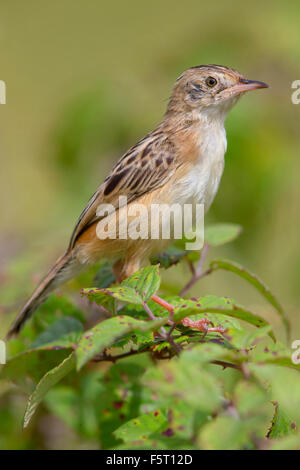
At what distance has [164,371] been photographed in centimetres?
143

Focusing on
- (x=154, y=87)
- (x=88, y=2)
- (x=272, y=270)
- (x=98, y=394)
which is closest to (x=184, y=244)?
(x=98, y=394)

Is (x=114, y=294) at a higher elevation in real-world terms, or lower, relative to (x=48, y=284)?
higher

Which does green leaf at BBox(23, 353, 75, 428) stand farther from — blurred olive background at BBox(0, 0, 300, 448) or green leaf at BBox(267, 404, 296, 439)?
blurred olive background at BBox(0, 0, 300, 448)

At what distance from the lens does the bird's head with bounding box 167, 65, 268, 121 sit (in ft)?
11.7

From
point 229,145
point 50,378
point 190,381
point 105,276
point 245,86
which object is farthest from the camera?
point 229,145

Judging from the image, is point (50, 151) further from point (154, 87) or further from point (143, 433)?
point (143, 433)

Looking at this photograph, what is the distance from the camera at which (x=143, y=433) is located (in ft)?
5.89

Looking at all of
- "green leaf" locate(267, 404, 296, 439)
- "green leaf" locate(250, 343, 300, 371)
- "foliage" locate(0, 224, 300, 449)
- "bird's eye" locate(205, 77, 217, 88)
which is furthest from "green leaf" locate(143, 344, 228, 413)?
"bird's eye" locate(205, 77, 217, 88)

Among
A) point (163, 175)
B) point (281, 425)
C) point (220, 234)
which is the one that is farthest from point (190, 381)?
point (163, 175)

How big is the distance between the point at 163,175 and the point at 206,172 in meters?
0.24

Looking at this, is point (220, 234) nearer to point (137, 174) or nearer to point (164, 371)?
point (137, 174)

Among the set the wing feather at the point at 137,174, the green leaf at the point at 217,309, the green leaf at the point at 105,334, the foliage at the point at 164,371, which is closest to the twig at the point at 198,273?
the foliage at the point at 164,371

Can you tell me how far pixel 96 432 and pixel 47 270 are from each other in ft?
4.11

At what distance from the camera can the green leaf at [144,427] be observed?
1.77 meters
